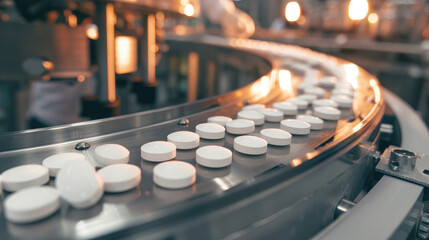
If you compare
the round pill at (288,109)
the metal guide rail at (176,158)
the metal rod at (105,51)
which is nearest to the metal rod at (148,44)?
the metal rod at (105,51)

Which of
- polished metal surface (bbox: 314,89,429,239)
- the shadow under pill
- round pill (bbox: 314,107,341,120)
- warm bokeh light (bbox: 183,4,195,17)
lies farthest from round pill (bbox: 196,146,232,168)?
warm bokeh light (bbox: 183,4,195,17)

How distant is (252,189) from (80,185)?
13 centimetres

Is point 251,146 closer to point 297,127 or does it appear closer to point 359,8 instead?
point 297,127

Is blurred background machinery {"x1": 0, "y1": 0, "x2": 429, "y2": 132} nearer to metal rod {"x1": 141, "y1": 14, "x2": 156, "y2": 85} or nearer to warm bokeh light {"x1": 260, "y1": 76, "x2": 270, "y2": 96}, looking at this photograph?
metal rod {"x1": 141, "y1": 14, "x2": 156, "y2": 85}

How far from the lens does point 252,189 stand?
240mm

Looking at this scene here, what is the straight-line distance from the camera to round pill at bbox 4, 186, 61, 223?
197 millimetres

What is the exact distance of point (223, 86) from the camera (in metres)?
2.10

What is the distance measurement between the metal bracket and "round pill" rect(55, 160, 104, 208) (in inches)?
12.3

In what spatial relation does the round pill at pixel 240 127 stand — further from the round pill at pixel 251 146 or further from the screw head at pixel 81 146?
the screw head at pixel 81 146

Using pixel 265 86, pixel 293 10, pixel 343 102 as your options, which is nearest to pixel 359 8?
pixel 293 10

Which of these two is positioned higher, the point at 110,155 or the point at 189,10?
the point at 189,10

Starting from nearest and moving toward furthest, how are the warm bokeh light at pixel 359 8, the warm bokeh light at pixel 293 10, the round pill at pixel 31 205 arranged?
the round pill at pixel 31 205
the warm bokeh light at pixel 359 8
the warm bokeh light at pixel 293 10

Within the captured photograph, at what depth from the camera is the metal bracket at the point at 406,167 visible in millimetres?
333

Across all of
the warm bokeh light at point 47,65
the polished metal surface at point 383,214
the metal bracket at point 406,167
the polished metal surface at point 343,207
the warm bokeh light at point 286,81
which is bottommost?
the polished metal surface at point 343,207
